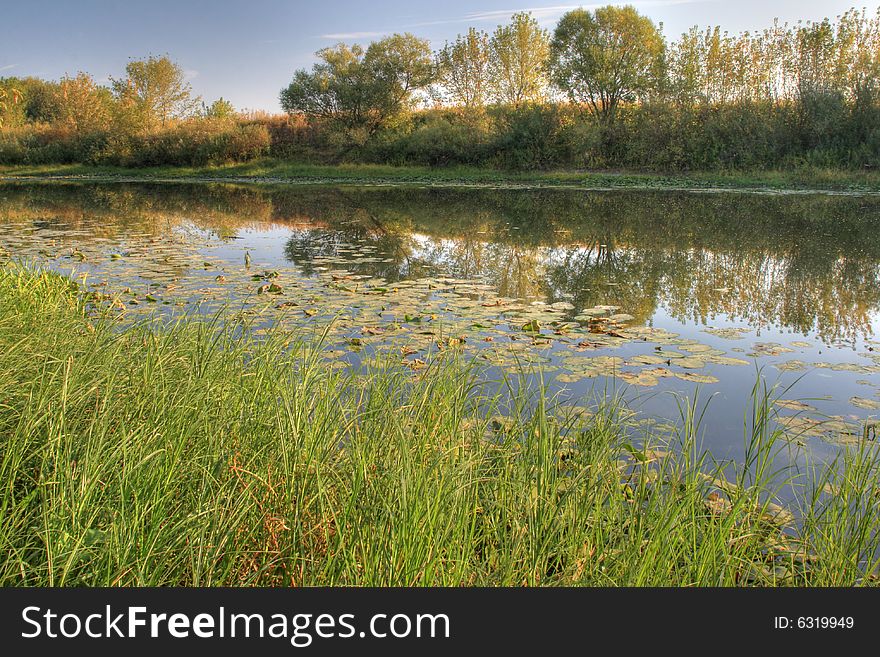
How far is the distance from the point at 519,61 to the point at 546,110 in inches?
212

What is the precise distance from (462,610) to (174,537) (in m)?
1.08

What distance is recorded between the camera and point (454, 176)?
2898 centimetres

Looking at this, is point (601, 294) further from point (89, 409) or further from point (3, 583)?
point (3, 583)

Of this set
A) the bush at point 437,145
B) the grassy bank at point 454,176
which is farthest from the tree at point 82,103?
the bush at point 437,145

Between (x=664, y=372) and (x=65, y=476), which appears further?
(x=664, y=372)

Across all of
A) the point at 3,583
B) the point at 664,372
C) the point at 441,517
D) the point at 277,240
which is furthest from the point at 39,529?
the point at 277,240

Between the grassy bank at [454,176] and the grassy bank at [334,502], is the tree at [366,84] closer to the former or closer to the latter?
the grassy bank at [454,176]

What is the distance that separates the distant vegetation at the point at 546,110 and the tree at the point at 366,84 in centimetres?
7

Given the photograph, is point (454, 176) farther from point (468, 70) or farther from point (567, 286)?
point (567, 286)

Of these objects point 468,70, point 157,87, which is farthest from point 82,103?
point 468,70

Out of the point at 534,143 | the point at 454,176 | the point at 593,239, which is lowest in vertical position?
the point at 593,239

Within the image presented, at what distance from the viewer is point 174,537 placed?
221cm

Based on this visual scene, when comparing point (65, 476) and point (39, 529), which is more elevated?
point (65, 476)

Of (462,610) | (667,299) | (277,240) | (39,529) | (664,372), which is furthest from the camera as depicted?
(277,240)
